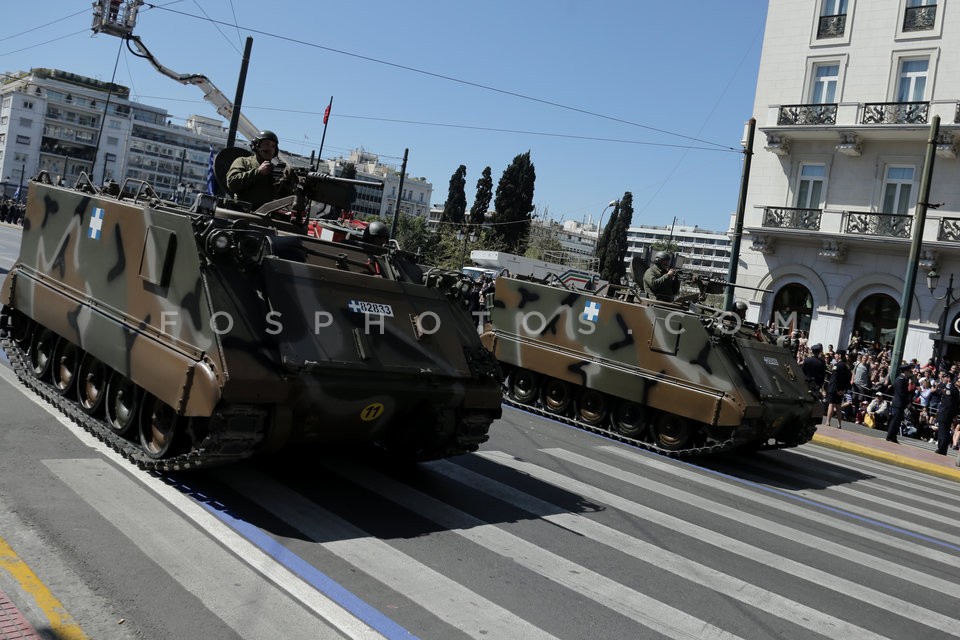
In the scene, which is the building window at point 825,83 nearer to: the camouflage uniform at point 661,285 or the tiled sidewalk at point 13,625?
the camouflage uniform at point 661,285

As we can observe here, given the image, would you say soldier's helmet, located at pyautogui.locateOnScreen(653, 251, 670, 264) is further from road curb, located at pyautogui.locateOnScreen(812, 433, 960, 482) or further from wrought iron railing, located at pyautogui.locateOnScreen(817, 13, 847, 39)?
wrought iron railing, located at pyautogui.locateOnScreen(817, 13, 847, 39)

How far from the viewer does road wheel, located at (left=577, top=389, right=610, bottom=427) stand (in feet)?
43.3

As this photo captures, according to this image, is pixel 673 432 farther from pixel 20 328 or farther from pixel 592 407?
pixel 20 328

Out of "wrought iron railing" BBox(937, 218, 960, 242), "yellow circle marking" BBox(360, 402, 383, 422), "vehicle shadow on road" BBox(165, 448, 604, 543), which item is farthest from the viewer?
"wrought iron railing" BBox(937, 218, 960, 242)

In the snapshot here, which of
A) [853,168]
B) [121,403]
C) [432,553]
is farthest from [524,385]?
[853,168]

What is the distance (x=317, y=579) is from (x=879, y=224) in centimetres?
2461

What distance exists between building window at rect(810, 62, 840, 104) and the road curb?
50.2ft

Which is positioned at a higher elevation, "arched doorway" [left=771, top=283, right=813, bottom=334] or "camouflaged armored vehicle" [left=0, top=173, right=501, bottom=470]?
"arched doorway" [left=771, top=283, right=813, bottom=334]

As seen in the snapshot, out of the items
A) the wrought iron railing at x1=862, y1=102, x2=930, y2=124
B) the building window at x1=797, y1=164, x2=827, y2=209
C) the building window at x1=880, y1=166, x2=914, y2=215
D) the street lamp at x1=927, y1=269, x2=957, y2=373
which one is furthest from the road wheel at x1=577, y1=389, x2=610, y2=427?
the building window at x1=797, y1=164, x2=827, y2=209

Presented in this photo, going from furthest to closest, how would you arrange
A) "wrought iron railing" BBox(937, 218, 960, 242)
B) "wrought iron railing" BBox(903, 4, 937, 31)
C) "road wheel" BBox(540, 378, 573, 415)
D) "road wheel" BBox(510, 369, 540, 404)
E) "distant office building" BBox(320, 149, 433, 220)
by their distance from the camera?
"distant office building" BBox(320, 149, 433, 220) → "wrought iron railing" BBox(903, 4, 937, 31) → "wrought iron railing" BBox(937, 218, 960, 242) → "road wheel" BBox(510, 369, 540, 404) → "road wheel" BBox(540, 378, 573, 415)

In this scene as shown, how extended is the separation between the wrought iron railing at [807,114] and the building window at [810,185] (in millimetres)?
1396

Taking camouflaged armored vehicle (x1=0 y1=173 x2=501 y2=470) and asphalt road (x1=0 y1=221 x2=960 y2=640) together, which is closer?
asphalt road (x1=0 y1=221 x2=960 y2=640)

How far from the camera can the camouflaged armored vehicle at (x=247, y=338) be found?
6.53m

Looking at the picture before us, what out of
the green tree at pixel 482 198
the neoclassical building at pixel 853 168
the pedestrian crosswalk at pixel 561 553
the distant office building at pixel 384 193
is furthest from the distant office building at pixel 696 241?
the pedestrian crosswalk at pixel 561 553
